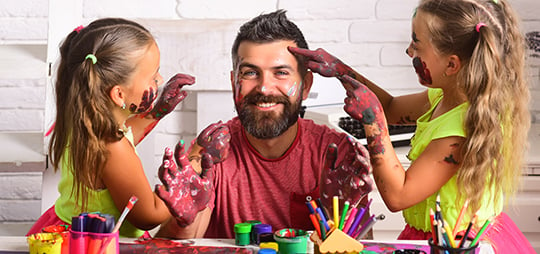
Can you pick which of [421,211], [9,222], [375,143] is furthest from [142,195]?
[9,222]

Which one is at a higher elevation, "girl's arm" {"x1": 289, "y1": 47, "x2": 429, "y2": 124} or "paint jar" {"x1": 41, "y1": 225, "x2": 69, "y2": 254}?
"girl's arm" {"x1": 289, "y1": 47, "x2": 429, "y2": 124}

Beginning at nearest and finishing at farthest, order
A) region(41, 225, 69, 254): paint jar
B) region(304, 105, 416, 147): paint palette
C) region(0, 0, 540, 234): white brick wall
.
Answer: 1. region(41, 225, 69, 254): paint jar
2. region(304, 105, 416, 147): paint palette
3. region(0, 0, 540, 234): white brick wall

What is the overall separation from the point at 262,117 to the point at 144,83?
1.09 ft

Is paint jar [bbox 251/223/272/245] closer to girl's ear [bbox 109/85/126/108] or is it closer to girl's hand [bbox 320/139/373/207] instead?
girl's hand [bbox 320/139/373/207]

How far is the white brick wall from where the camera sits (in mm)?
2633

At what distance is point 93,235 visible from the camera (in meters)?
1.18

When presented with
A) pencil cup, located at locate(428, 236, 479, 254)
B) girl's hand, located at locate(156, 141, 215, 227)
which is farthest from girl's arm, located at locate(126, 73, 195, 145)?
pencil cup, located at locate(428, 236, 479, 254)

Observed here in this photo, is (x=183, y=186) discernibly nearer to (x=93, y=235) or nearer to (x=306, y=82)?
(x=93, y=235)

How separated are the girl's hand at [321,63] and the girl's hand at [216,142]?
318mm

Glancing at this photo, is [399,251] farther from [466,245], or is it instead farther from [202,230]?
[202,230]

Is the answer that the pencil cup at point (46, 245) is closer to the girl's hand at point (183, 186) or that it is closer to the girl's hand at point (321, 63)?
the girl's hand at point (183, 186)

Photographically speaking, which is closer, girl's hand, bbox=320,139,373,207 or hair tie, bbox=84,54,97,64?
girl's hand, bbox=320,139,373,207

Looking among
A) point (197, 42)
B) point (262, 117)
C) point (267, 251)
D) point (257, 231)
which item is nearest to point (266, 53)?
point (262, 117)

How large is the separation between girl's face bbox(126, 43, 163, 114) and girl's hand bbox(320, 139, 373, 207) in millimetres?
546
